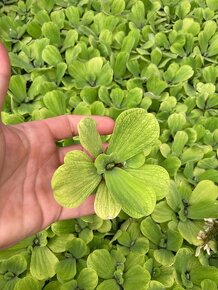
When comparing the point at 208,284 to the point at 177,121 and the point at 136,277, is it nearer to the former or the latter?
the point at 136,277

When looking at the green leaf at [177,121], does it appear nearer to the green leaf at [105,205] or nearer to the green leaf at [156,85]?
the green leaf at [156,85]

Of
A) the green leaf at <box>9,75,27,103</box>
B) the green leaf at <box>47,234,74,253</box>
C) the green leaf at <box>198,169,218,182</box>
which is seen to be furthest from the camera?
the green leaf at <box>9,75,27,103</box>

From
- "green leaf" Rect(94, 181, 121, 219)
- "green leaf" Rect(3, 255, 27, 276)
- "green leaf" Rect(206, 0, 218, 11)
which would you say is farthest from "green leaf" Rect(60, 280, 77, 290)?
"green leaf" Rect(206, 0, 218, 11)

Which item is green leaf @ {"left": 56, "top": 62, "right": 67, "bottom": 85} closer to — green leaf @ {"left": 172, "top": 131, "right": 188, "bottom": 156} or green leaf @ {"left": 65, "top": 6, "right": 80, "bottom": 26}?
green leaf @ {"left": 65, "top": 6, "right": 80, "bottom": 26}

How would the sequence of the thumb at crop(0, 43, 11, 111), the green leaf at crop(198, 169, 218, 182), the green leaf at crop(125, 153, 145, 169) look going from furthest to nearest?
the green leaf at crop(198, 169, 218, 182), the green leaf at crop(125, 153, 145, 169), the thumb at crop(0, 43, 11, 111)

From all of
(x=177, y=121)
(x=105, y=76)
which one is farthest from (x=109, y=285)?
(x=105, y=76)

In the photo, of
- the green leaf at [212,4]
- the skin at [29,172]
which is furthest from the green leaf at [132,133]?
the green leaf at [212,4]

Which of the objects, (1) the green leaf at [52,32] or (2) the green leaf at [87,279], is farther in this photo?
(1) the green leaf at [52,32]

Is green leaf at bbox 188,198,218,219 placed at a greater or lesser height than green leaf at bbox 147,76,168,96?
lesser
